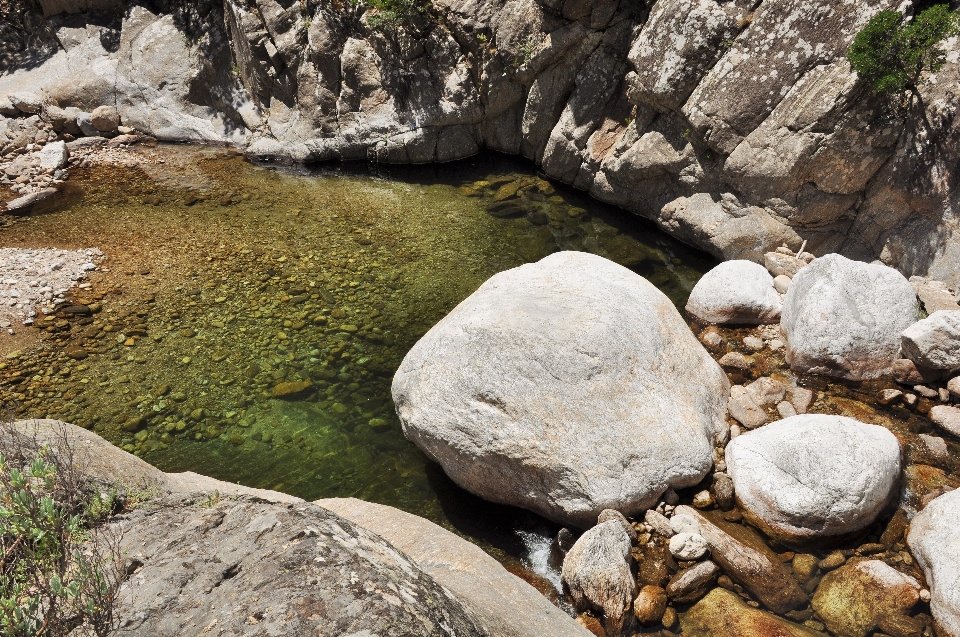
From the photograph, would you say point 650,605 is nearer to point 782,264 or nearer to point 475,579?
point 475,579

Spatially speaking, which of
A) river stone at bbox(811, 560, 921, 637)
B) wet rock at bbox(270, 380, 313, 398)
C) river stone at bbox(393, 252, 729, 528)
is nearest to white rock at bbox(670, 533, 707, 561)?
river stone at bbox(393, 252, 729, 528)

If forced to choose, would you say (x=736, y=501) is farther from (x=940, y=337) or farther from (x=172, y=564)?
(x=172, y=564)

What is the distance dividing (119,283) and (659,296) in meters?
11.4

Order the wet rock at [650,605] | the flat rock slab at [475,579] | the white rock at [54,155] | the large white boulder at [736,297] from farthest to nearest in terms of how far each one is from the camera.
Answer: the white rock at [54,155] < the large white boulder at [736,297] < the wet rock at [650,605] < the flat rock slab at [475,579]

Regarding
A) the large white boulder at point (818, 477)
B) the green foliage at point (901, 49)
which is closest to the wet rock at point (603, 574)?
the large white boulder at point (818, 477)

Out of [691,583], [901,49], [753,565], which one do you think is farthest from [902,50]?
[691,583]

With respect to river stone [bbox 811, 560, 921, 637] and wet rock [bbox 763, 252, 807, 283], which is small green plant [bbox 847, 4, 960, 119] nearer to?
wet rock [bbox 763, 252, 807, 283]

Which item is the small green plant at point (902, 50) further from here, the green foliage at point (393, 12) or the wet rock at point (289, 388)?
the wet rock at point (289, 388)

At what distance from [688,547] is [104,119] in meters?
22.7

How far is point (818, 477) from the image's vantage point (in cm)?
727

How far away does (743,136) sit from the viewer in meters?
13.0

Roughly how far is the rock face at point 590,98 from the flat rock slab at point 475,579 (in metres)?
10.0

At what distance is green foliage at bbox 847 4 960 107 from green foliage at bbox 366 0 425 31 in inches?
452

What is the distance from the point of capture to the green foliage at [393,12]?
16766 mm
